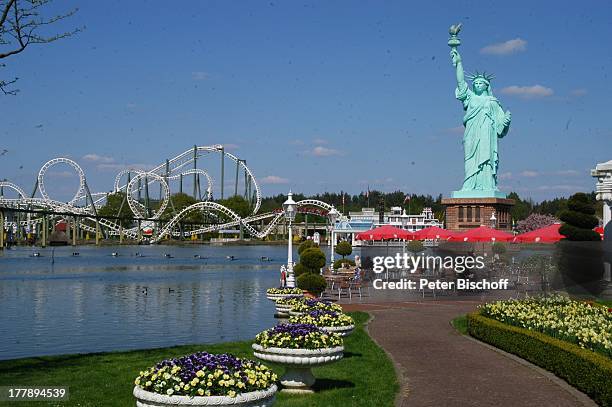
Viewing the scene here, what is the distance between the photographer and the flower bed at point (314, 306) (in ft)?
51.9

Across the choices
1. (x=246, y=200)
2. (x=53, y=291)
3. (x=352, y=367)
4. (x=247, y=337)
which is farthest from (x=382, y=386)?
(x=246, y=200)

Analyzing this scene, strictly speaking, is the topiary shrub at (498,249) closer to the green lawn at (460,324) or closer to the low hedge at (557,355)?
the green lawn at (460,324)

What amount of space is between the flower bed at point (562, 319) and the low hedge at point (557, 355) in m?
0.23

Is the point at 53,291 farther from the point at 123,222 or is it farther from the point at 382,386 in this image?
the point at 123,222

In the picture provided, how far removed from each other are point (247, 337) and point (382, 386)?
10975mm

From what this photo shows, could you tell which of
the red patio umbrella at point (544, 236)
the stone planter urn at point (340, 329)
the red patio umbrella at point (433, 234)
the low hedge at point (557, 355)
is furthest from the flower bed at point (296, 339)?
the red patio umbrella at point (433, 234)

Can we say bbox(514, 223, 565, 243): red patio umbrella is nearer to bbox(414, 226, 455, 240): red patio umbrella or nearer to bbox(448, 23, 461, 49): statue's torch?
bbox(414, 226, 455, 240): red patio umbrella

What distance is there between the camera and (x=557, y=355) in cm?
1355

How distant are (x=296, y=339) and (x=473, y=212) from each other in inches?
2098

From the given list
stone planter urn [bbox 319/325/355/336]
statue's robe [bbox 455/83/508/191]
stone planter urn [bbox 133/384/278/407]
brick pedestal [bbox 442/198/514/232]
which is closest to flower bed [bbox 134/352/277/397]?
stone planter urn [bbox 133/384/278/407]

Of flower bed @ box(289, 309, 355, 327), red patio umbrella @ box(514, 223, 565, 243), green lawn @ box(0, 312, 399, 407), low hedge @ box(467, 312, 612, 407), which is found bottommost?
green lawn @ box(0, 312, 399, 407)

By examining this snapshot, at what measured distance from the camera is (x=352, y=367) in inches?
569

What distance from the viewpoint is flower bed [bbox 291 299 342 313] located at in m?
15.8

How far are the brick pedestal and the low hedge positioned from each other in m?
44.0
